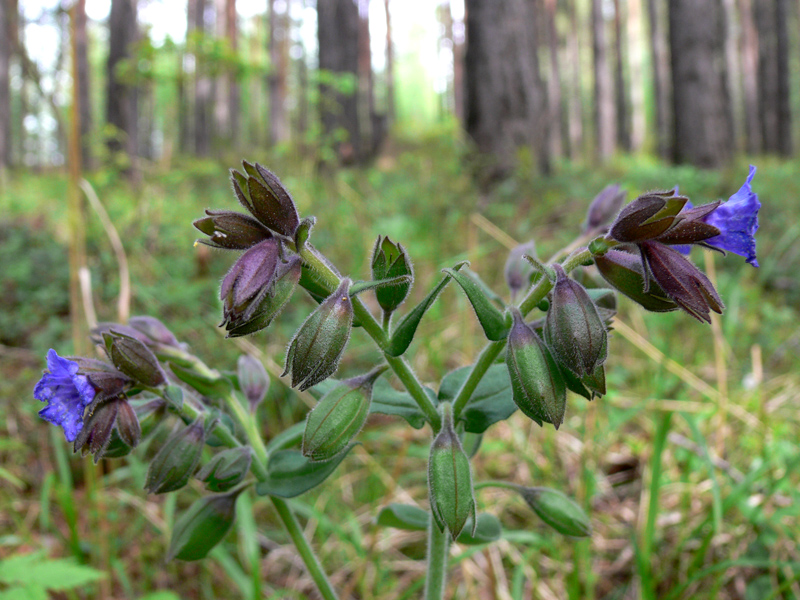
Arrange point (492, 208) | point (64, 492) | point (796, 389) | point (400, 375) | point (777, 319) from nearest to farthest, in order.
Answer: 1. point (400, 375)
2. point (64, 492)
3. point (796, 389)
4. point (777, 319)
5. point (492, 208)

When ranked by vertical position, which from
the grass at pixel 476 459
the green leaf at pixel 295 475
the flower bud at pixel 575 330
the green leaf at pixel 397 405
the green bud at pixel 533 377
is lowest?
the grass at pixel 476 459

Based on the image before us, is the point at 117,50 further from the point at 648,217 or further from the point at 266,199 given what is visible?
the point at 648,217

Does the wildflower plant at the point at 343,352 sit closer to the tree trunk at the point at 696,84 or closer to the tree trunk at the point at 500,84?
the tree trunk at the point at 500,84

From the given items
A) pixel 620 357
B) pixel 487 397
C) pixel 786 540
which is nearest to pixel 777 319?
pixel 620 357

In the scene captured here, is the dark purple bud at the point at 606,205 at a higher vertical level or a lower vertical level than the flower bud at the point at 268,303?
higher

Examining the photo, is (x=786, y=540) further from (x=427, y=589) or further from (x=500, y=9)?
(x=500, y=9)

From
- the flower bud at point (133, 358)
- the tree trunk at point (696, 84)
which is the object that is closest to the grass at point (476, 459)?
the flower bud at point (133, 358)
